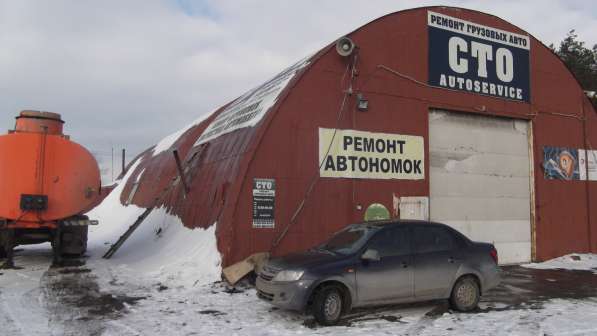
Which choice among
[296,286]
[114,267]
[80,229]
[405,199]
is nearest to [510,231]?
[405,199]

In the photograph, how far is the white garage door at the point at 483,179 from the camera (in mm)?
15148

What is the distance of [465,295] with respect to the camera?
9023mm

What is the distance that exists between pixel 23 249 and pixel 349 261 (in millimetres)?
13519

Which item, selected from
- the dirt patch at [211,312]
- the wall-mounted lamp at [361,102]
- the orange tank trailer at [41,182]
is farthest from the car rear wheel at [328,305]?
the orange tank trailer at [41,182]

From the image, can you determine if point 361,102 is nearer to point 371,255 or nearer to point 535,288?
point 535,288

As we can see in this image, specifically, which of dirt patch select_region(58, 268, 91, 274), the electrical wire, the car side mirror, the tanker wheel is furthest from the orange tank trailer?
the car side mirror

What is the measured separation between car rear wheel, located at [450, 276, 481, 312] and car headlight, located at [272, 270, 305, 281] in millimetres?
2916

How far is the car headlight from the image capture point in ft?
25.8

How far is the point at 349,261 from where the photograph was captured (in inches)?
322

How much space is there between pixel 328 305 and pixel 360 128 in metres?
6.67

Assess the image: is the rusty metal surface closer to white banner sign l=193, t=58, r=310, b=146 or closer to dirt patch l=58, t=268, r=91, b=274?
white banner sign l=193, t=58, r=310, b=146

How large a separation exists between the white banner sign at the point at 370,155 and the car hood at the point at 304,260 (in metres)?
4.61

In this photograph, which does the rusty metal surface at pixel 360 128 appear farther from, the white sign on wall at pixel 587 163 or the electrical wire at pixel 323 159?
the white sign on wall at pixel 587 163

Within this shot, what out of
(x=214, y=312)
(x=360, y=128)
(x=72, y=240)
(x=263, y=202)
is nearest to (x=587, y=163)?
(x=360, y=128)
